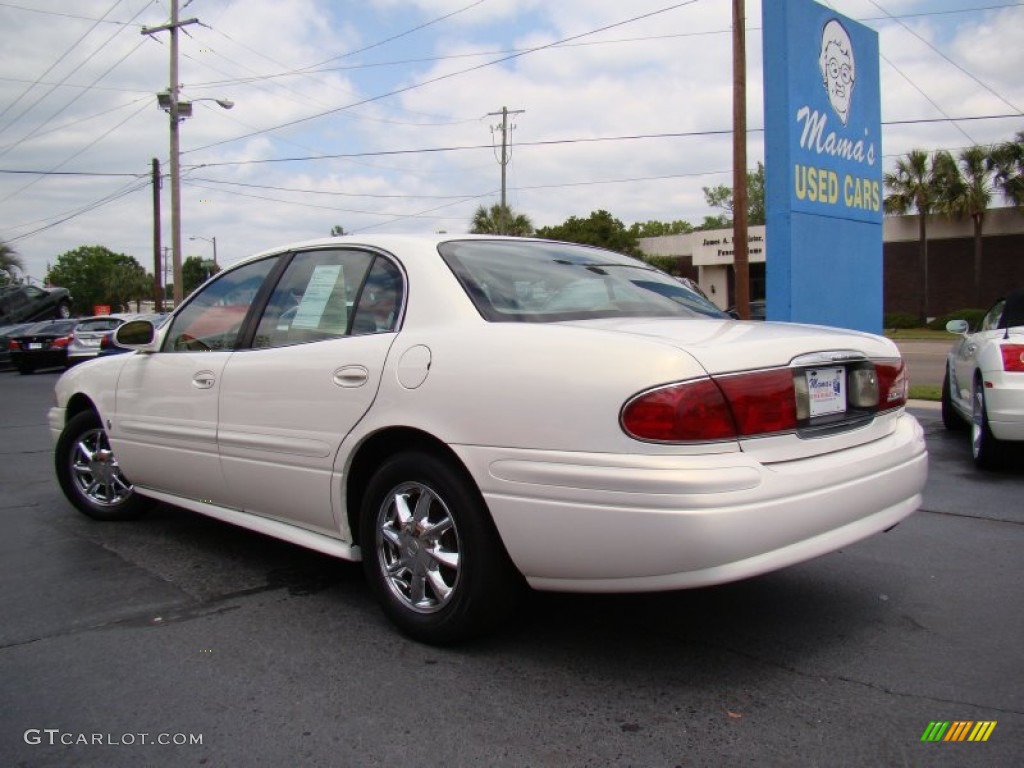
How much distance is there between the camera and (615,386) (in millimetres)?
2664

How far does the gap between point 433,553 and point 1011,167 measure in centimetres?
4051

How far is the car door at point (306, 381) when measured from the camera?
343cm

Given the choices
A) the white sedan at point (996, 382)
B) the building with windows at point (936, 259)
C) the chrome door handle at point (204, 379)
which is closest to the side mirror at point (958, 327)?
the white sedan at point (996, 382)

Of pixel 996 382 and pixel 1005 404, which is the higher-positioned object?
pixel 996 382

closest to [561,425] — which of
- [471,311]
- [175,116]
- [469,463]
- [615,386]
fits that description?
[615,386]

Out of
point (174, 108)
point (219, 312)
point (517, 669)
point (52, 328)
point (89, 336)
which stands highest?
point (174, 108)

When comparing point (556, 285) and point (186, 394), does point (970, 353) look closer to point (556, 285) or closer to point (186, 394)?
point (556, 285)

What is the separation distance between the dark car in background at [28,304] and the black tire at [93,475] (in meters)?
25.6

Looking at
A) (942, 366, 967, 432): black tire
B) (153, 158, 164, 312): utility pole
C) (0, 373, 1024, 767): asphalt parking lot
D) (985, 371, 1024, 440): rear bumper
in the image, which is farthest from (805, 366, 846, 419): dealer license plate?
(153, 158, 164, 312): utility pole

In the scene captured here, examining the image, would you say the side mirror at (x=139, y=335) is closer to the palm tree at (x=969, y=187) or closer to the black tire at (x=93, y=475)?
the black tire at (x=93, y=475)

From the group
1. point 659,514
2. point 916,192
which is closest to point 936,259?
point 916,192

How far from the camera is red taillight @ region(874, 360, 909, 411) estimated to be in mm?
3349

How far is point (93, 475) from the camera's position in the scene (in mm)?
5199

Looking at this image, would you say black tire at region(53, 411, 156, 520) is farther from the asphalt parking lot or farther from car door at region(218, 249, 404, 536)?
car door at region(218, 249, 404, 536)
